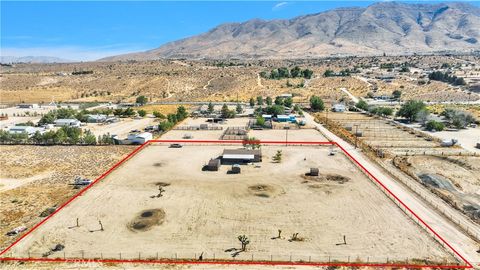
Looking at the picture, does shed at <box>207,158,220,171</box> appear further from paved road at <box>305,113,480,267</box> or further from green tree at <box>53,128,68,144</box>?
green tree at <box>53,128,68,144</box>

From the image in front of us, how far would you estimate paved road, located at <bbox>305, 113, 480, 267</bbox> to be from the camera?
101ft

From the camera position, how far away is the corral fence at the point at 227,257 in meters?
29.4

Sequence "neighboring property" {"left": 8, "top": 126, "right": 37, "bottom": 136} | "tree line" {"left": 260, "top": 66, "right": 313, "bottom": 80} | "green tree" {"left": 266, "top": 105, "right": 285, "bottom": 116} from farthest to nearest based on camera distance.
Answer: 1. "tree line" {"left": 260, "top": 66, "right": 313, "bottom": 80}
2. "green tree" {"left": 266, "top": 105, "right": 285, "bottom": 116}
3. "neighboring property" {"left": 8, "top": 126, "right": 37, "bottom": 136}

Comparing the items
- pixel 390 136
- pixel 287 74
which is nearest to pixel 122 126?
pixel 390 136

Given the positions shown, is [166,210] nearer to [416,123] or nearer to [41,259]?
[41,259]

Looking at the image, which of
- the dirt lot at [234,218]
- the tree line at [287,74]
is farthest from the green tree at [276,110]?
the tree line at [287,74]

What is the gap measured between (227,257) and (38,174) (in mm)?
35150

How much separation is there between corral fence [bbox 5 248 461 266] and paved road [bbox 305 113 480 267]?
247cm

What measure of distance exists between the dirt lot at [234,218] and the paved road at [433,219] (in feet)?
6.21

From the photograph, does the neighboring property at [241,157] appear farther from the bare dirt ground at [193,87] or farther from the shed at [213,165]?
the bare dirt ground at [193,87]

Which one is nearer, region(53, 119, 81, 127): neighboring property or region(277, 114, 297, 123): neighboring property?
region(53, 119, 81, 127): neighboring property

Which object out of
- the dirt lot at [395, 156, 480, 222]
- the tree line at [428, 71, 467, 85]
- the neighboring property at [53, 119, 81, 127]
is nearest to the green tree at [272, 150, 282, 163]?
the dirt lot at [395, 156, 480, 222]

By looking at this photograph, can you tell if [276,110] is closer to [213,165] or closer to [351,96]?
[213,165]

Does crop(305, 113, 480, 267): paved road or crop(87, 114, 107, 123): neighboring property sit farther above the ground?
crop(87, 114, 107, 123): neighboring property
